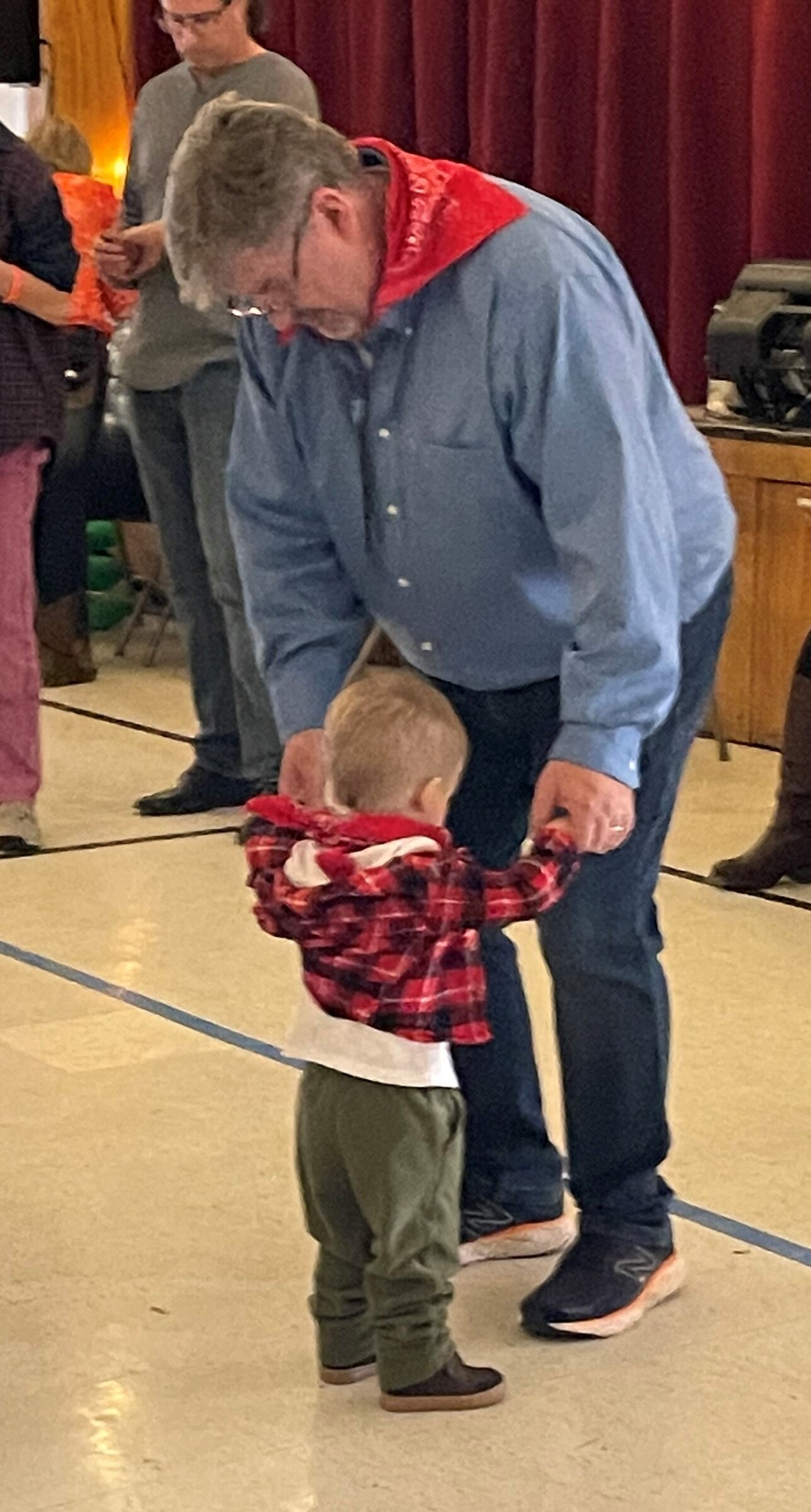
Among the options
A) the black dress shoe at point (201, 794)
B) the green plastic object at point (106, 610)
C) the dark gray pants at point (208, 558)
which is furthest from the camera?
the green plastic object at point (106, 610)

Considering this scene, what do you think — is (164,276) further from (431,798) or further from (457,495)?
(431,798)

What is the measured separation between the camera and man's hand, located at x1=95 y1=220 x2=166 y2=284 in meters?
4.34

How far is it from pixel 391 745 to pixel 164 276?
2.46 meters

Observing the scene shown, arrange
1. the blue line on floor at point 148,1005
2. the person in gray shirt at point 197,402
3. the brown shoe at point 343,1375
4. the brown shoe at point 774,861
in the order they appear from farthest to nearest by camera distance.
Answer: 1. the person in gray shirt at point 197,402
2. the brown shoe at point 774,861
3. the blue line on floor at point 148,1005
4. the brown shoe at point 343,1375

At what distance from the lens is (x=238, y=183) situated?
210cm

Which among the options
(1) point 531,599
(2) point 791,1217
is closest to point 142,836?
(2) point 791,1217

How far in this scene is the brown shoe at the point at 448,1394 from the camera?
7.46 feet

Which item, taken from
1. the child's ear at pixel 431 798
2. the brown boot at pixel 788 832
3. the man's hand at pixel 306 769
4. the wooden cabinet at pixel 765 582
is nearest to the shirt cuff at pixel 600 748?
the child's ear at pixel 431 798

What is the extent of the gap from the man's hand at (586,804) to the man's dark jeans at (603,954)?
11 cm

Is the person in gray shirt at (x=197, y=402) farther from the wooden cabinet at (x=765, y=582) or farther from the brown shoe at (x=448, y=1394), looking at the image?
the brown shoe at (x=448, y=1394)

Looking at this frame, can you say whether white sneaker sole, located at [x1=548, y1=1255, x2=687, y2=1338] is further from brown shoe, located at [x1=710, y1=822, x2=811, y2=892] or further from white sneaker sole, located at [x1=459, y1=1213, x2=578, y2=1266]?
brown shoe, located at [x1=710, y1=822, x2=811, y2=892]

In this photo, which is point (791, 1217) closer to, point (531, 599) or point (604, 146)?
point (531, 599)

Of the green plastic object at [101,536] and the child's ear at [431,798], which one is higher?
the child's ear at [431,798]

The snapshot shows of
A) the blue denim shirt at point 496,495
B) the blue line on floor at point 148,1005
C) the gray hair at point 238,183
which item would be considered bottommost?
the blue line on floor at point 148,1005
